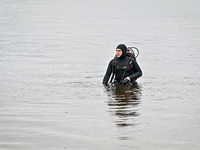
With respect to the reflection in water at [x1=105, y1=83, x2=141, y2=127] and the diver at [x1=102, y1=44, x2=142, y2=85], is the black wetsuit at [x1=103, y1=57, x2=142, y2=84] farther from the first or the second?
the reflection in water at [x1=105, y1=83, x2=141, y2=127]

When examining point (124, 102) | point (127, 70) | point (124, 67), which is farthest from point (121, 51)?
point (124, 102)

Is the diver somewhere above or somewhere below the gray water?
above

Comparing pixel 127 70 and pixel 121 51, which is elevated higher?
pixel 121 51

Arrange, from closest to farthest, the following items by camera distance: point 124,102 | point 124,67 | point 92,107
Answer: point 92,107 < point 124,102 < point 124,67

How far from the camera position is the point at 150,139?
591 cm

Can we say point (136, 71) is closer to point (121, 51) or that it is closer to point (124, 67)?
point (124, 67)

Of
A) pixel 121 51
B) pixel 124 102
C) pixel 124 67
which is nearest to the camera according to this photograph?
pixel 124 102

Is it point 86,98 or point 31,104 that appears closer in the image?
point 31,104

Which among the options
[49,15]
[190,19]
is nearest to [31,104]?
[190,19]

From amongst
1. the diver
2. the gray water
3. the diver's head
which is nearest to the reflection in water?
the gray water

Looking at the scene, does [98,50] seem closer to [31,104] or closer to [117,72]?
[117,72]

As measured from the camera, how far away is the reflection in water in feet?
23.4

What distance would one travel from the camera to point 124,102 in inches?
354

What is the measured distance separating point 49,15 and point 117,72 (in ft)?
173
